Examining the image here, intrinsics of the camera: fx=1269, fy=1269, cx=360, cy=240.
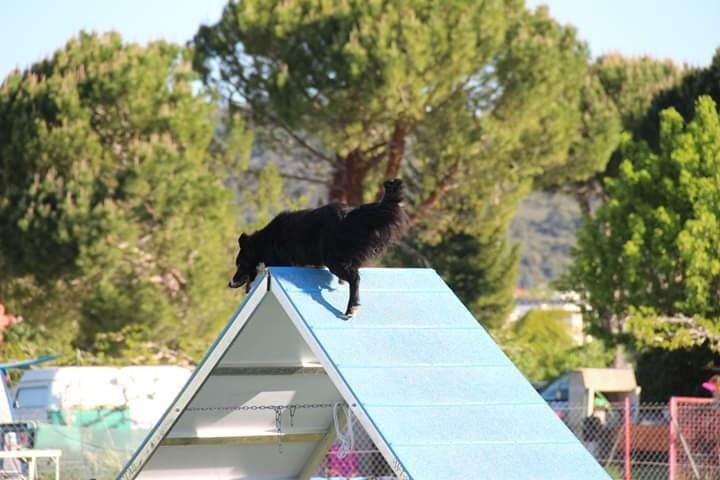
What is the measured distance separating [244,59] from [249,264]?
2124cm

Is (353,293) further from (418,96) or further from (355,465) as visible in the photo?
(418,96)

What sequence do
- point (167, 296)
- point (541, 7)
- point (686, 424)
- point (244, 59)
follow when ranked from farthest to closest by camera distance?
point (541, 7), point (244, 59), point (167, 296), point (686, 424)

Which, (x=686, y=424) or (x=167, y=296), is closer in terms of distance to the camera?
(x=686, y=424)

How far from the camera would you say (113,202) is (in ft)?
86.7

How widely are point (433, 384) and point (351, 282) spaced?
0.87 meters

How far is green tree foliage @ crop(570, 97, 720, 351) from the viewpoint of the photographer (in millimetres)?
20953

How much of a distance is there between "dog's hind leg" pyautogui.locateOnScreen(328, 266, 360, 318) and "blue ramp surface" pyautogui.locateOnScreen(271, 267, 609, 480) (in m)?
0.08

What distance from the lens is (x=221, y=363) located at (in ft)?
31.1

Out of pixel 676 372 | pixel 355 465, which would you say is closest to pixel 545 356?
pixel 676 372

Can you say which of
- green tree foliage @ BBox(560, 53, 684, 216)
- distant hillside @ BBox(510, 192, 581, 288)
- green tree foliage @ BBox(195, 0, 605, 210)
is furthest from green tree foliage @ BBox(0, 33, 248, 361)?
distant hillside @ BBox(510, 192, 581, 288)

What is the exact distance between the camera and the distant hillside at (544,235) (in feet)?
410

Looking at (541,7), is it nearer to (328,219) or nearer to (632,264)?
(632,264)

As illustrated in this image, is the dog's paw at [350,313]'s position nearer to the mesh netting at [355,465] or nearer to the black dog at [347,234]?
the black dog at [347,234]

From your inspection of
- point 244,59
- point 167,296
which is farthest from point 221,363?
point 244,59
